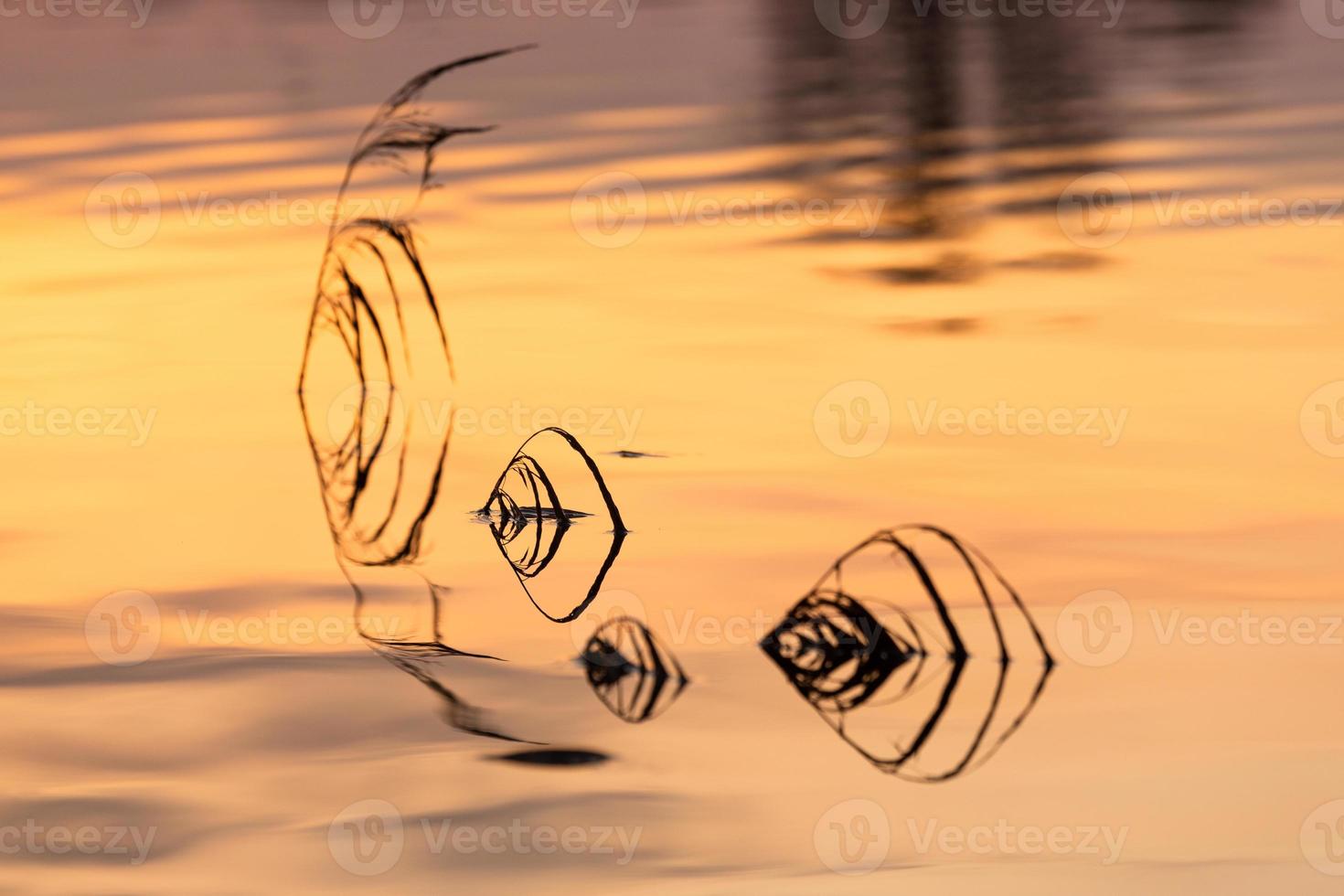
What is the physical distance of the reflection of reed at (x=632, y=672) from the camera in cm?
409

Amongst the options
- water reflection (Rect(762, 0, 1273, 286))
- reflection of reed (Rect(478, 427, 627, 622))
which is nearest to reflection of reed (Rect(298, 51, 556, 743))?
reflection of reed (Rect(478, 427, 627, 622))

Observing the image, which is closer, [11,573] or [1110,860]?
[1110,860]

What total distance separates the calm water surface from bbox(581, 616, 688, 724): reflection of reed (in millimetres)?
14

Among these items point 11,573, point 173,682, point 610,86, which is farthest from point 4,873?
point 610,86

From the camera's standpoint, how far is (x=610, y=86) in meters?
14.3

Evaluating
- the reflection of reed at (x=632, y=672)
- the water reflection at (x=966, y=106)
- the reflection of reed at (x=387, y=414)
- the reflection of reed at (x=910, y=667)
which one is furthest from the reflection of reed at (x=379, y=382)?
the water reflection at (x=966, y=106)

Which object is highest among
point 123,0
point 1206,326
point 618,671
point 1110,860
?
point 123,0

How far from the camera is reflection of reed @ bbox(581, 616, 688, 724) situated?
4094 mm

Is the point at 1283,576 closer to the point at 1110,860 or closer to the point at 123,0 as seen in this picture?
the point at 1110,860

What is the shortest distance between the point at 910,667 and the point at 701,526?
1.13m

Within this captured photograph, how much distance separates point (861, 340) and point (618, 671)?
2974 millimetres

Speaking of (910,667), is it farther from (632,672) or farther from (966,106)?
(966,106)

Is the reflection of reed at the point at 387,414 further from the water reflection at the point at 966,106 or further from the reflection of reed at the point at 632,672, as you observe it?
the water reflection at the point at 966,106

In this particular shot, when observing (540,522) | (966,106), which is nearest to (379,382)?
(540,522)
